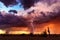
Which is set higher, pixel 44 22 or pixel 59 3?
pixel 59 3

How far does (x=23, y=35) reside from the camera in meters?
6.55

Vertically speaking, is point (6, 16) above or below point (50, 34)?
above

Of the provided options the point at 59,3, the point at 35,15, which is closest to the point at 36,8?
the point at 35,15

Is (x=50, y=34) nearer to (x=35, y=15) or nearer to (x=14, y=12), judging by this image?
(x=35, y=15)

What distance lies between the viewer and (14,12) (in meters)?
6.62

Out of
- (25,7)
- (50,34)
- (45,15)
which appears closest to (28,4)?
(25,7)

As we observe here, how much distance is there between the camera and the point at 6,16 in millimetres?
6562

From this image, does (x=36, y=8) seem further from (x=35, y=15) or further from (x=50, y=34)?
(x=50, y=34)

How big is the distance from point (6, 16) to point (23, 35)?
0.64 meters

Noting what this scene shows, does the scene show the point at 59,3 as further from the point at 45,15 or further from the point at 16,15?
the point at 16,15

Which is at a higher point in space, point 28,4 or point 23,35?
point 28,4

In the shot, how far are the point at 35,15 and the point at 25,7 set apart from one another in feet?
1.06

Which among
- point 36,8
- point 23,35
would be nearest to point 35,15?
point 36,8

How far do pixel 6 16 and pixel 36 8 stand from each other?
30.7 inches
